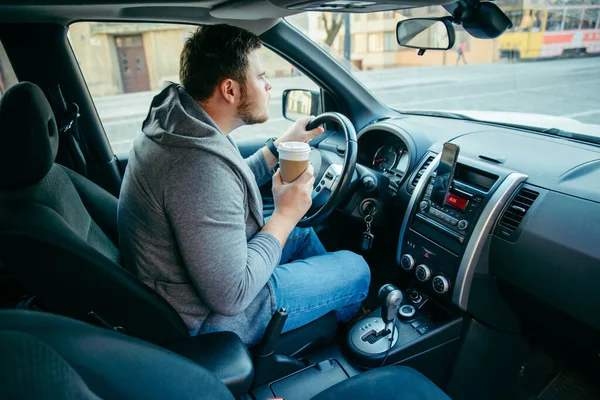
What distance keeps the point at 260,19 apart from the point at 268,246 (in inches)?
51.0

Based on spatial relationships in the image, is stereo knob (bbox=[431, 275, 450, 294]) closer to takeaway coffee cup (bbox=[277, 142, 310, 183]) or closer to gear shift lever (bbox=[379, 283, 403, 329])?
gear shift lever (bbox=[379, 283, 403, 329])

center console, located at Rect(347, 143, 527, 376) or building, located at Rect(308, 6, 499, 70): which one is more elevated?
building, located at Rect(308, 6, 499, 70)

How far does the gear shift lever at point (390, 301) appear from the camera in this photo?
1802 millimetres

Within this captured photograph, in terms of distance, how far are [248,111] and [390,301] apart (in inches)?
35.8

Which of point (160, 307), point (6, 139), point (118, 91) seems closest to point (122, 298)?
point (160, 307)

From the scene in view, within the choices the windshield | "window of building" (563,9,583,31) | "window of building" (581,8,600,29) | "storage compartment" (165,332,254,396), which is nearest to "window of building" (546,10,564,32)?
the windshield

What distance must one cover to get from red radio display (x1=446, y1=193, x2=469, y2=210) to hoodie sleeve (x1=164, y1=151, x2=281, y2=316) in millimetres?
917

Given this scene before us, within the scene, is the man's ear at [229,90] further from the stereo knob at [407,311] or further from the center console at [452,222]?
the stereo knob at [407,311]

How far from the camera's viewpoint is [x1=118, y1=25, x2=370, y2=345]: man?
1290 millimetres

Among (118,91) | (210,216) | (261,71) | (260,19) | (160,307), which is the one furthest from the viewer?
(118,91)

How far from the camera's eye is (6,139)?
1.30m

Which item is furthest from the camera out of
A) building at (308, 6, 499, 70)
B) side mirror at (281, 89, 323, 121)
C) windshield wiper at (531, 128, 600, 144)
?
building at (308, 6, 499, 70)

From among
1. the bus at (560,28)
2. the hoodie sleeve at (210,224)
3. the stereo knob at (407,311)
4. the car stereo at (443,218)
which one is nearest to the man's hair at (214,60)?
the hoodie sleeve at (210,224)

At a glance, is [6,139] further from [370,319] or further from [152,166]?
[370,319]
